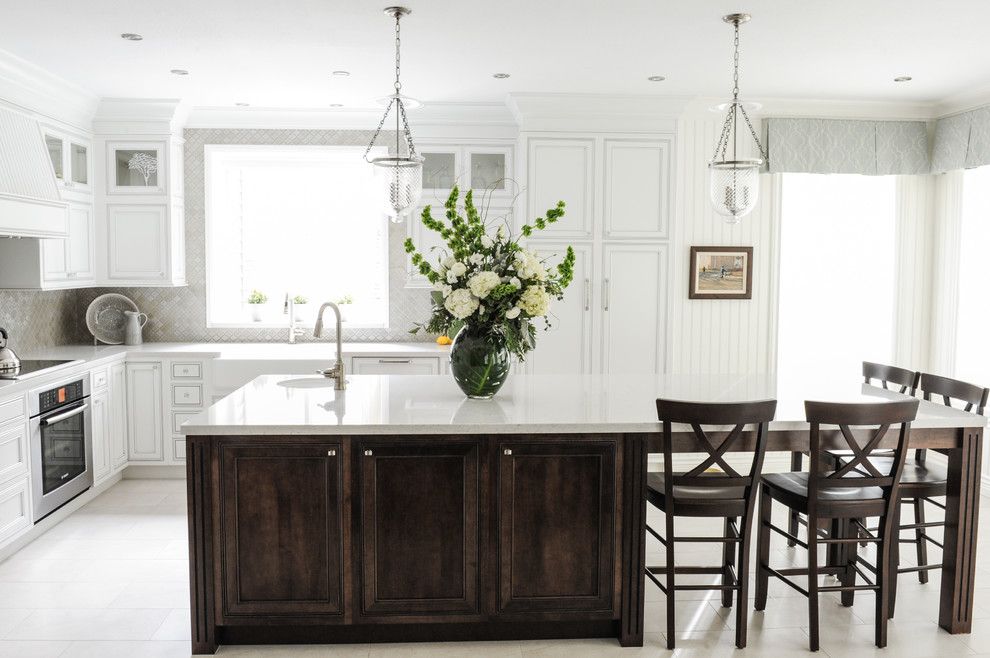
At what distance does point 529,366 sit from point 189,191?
283 centimetres

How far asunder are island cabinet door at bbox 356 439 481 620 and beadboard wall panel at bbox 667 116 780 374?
9.99ft

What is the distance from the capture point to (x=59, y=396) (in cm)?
445

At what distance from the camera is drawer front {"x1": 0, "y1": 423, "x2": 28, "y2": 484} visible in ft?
12.8

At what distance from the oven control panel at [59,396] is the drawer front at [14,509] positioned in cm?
41

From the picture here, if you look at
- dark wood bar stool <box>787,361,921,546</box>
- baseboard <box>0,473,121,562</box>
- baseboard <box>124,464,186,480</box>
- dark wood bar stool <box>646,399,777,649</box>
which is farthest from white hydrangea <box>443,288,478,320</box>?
baseboard <box>124,464,186,480</box>

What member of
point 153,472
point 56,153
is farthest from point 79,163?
point 153,472

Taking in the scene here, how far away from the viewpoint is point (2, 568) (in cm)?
389

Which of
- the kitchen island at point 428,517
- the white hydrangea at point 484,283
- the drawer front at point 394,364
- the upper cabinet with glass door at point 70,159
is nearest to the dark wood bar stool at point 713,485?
the kitchen island at point 428,517

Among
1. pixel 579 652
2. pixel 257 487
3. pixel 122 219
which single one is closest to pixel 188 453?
pixel 257 487

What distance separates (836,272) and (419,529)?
424 cm

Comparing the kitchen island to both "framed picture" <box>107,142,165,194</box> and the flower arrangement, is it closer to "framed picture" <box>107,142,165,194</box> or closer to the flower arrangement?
the flower arrangement

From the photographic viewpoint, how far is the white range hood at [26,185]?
410 cm

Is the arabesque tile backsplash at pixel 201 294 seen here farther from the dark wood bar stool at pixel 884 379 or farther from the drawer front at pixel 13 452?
the dark wood bar stool at pixel 884 379

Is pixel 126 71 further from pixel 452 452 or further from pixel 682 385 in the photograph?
pixel 682 385
